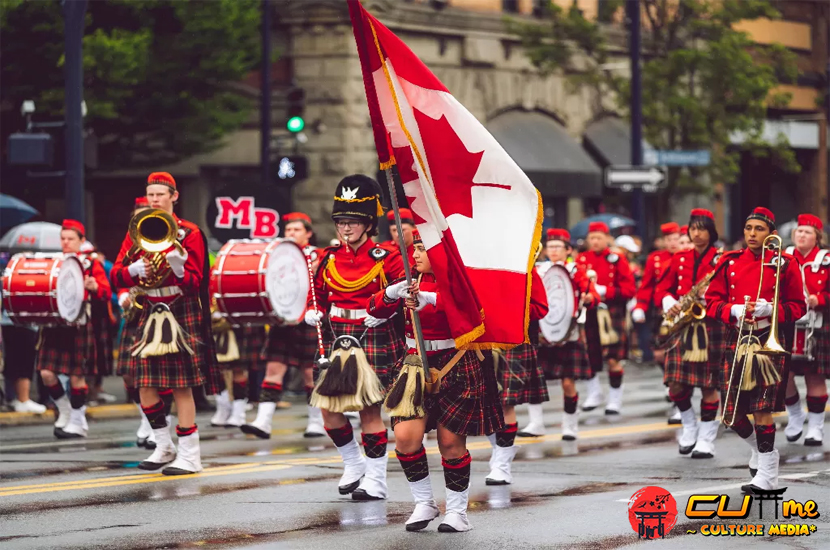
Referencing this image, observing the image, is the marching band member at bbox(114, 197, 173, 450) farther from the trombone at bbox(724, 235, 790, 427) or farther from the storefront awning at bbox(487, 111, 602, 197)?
the storefront awning at bbox(487, 111, 602, 197)

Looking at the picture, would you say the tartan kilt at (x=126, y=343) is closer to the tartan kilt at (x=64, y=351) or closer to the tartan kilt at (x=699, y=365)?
Result: the tartan kilt at (x=64, y=351)

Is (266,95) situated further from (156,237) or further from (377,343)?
(377,343)

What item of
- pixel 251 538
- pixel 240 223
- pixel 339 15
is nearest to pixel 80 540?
pixel 251 538

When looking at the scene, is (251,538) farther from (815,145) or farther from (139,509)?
(815,145)

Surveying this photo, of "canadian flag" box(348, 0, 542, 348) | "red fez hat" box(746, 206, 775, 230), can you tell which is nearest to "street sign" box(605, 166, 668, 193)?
"red fez hat" box(746, 206, 775, 230)

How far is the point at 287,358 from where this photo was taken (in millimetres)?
14680

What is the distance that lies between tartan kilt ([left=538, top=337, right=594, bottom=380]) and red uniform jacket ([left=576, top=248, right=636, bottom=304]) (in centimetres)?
173

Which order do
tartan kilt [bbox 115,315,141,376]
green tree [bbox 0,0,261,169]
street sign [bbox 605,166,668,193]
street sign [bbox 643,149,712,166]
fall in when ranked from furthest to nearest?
street sign [bbox 643,149,712,166] → street sign [bbox 605,166,668,193] → green tree [bbox 0,0,261,169] → tartan kilt [bbox 115,315,141,376]

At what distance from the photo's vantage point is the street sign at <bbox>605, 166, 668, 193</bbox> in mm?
24281

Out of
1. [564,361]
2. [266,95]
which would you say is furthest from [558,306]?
[266,95]

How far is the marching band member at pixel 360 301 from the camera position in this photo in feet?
32.9

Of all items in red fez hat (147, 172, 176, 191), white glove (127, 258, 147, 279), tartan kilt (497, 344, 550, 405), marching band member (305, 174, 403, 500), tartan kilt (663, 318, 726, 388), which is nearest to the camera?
marching band member (305, 174, 403, 500)

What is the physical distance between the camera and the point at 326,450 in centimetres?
1302

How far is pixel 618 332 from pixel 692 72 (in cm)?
1298
